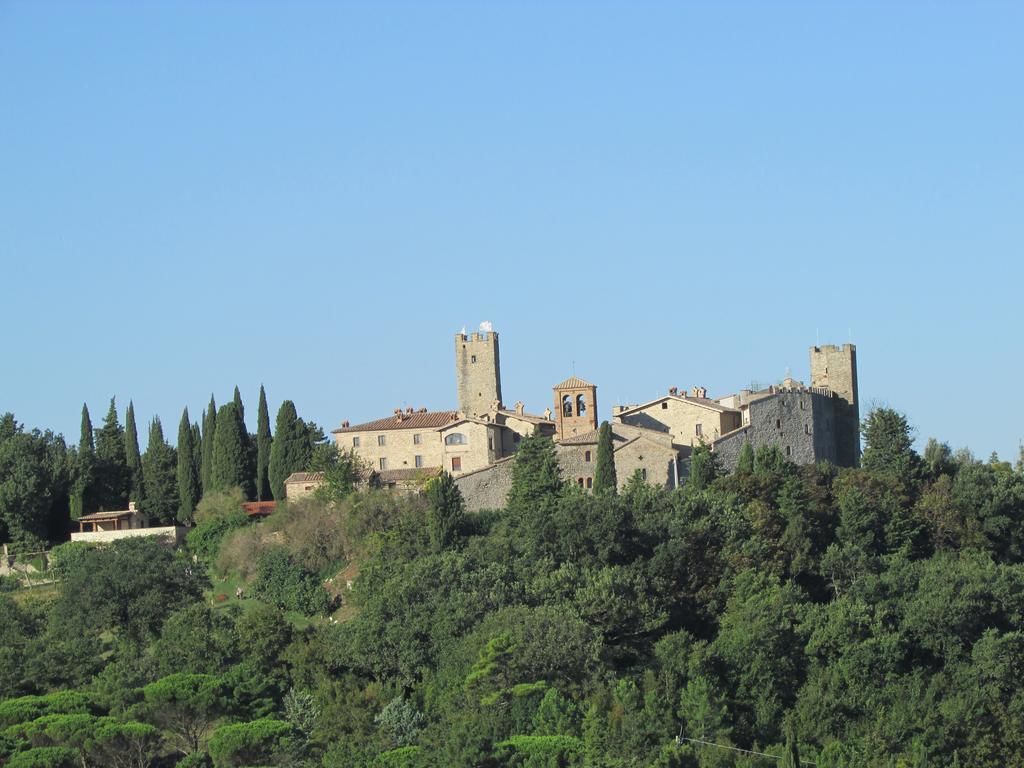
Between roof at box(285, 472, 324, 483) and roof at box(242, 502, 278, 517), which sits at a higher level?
roof at box(285, 472, 324, 483)

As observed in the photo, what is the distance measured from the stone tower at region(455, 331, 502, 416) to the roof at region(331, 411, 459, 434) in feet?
8.15

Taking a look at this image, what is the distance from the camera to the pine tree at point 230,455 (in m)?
63.1

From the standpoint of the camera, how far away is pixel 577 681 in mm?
41438

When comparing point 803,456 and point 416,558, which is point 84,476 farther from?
point 803,456

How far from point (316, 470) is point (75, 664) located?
16.8m

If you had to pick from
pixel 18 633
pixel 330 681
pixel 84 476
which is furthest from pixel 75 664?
pixel 84 476

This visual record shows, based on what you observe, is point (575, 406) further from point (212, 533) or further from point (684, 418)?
point (212, 533)

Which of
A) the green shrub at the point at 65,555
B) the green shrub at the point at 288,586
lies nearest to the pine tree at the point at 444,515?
the green shrub at the point at 288,586

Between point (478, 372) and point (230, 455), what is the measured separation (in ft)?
30.1

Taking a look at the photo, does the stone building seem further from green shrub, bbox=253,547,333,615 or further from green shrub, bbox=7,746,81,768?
green shrub, bbox=7,746,81,768

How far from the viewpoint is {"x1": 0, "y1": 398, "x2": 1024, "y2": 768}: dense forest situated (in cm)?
3925

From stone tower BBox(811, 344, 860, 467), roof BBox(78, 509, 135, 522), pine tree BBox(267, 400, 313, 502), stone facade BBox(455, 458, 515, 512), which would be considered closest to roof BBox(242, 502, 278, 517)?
pine tree BBox(267, 400, 313, 502)

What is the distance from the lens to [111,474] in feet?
214

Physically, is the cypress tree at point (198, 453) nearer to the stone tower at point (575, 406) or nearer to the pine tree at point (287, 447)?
the pine tree at point (287, 447)
